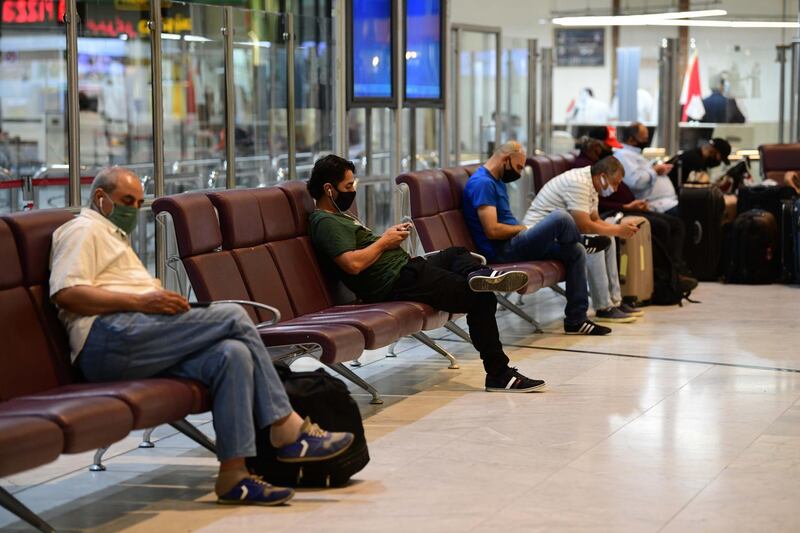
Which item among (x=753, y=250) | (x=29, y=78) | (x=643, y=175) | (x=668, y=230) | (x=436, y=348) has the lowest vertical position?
(x=436, y=348)

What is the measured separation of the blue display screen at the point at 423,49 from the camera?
8695 millimetres

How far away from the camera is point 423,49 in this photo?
886 cm

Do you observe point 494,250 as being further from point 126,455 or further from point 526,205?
point 126,455

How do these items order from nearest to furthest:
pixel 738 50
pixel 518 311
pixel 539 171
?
pixel 518 311 < pixel 539 171 < pixel 738 50

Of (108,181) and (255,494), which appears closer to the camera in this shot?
(255,494)

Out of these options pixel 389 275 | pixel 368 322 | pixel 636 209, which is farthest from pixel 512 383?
pixel 636 209

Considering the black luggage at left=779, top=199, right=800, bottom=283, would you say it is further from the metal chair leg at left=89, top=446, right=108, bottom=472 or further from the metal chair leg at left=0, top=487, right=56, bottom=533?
the metal chair leg at left=0, top=487, right=56, bottom=533

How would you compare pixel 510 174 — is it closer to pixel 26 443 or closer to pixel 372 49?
pixel 372 49

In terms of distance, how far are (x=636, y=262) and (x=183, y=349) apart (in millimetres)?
5099

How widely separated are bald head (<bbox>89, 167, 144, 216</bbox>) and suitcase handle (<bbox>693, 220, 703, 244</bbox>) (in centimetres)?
665

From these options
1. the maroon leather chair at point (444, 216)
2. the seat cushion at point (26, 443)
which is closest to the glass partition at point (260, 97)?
the maroon leather chair at point (444, 216)

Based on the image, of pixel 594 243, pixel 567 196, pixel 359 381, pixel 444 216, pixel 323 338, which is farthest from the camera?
pixel 567 196

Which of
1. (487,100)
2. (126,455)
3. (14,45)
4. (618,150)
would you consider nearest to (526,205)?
(618,150)

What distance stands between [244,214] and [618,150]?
493cm
